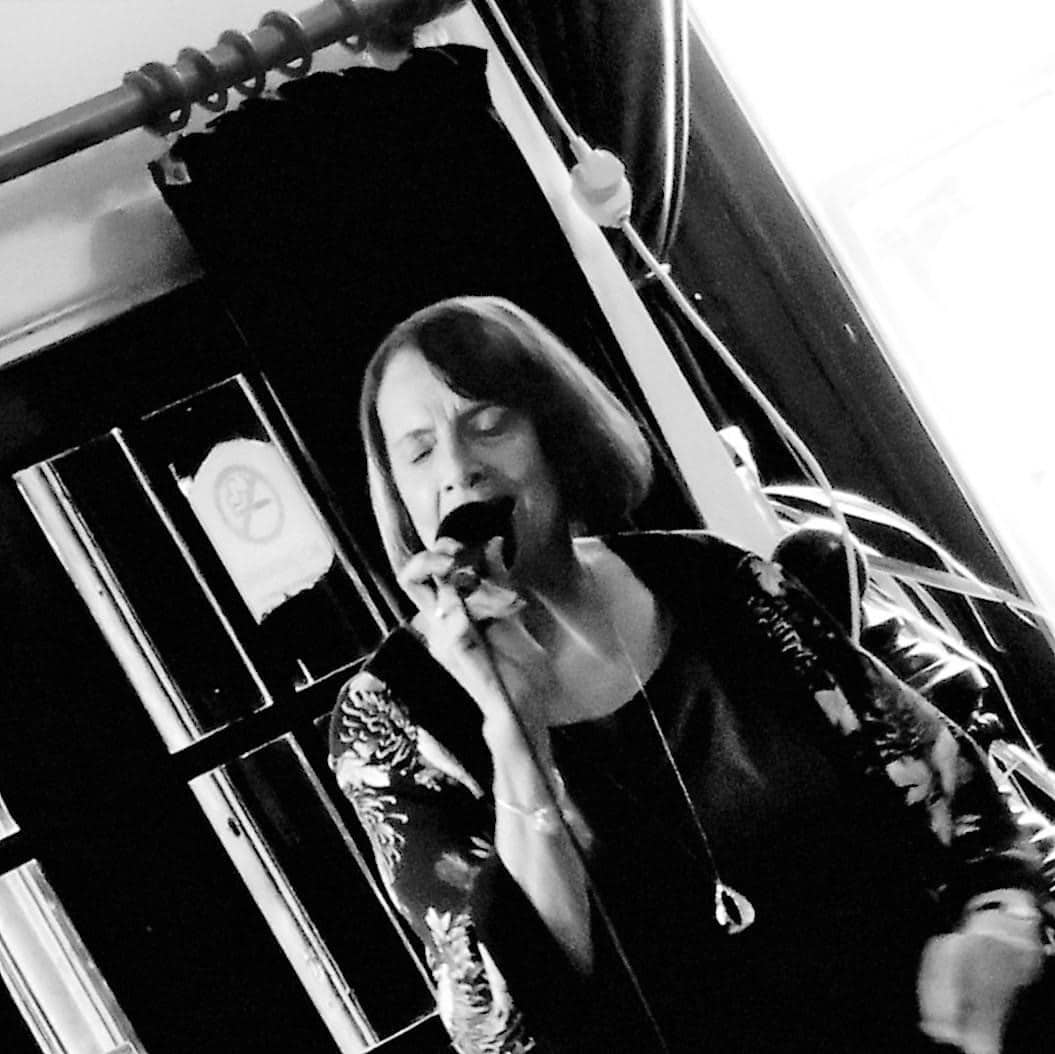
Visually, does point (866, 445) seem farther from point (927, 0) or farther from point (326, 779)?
point (326, 779)

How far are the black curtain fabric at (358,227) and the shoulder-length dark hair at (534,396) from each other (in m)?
0.01

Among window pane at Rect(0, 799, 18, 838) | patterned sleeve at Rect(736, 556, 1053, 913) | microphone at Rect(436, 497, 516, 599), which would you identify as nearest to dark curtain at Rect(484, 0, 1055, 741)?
patterned sleeve at Rect(736, 556, 1053, 913)

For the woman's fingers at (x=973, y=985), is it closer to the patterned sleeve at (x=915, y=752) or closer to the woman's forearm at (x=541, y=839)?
the patterned sleeve at (x=915, y=752)

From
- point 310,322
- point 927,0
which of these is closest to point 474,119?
point 310,322

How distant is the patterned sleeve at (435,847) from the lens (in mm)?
1013

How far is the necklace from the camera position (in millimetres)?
1025

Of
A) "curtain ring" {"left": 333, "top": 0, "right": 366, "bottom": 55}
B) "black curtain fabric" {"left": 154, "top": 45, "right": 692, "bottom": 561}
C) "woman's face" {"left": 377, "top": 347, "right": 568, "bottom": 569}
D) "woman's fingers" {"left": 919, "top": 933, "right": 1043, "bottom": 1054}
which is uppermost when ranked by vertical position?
"curtain ring" {"left": 333, "top": 0, "right": 366, "bottom": 55}

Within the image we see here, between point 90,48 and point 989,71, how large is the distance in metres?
0.96

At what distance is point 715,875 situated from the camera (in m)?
1.03

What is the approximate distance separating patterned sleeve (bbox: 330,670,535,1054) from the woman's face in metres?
0.18

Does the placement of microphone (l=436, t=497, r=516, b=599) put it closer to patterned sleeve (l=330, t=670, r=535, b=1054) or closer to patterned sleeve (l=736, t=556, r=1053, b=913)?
patterned sleeve (l=330, t=670, r=535, b=1054)

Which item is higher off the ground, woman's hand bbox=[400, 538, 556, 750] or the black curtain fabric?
the black curtain fabric

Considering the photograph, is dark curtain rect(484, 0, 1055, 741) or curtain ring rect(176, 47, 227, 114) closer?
curtain ring rect(176, 47, 227, 114)

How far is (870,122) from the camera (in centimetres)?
134
